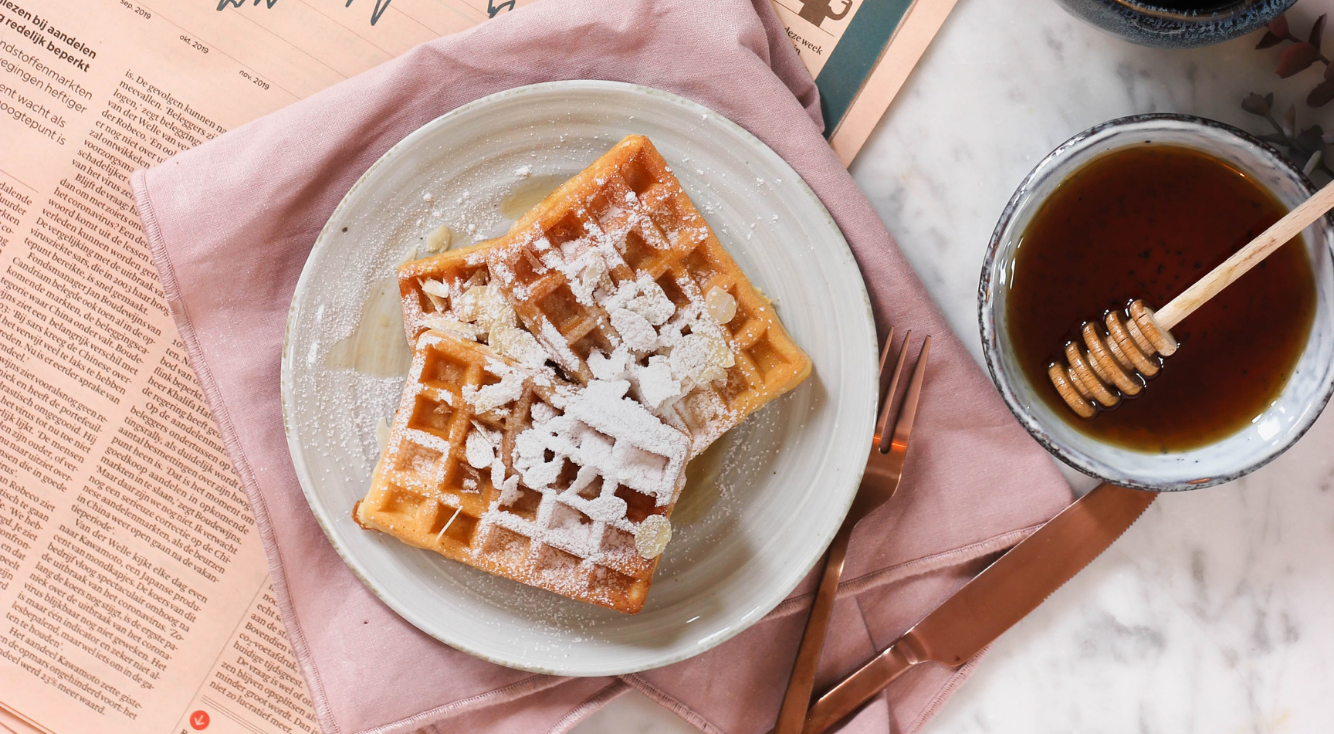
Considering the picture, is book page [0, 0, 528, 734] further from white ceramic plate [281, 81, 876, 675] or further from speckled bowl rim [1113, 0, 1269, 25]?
speckled bowl rim [1113, 0, 1269, 25]

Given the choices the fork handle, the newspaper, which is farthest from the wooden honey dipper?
the newspaper

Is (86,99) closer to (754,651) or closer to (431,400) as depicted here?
(431,400)

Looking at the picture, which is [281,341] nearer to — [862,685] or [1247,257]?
[862,685]

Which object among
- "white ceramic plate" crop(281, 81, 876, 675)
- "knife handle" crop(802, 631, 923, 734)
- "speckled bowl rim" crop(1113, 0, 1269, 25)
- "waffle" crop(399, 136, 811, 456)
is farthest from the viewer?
"knife handle" crop(802, 631, 923, 734)

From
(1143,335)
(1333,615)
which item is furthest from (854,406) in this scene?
(1333,615)

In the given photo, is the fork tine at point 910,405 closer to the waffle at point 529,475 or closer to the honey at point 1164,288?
the honey at point 1164,288

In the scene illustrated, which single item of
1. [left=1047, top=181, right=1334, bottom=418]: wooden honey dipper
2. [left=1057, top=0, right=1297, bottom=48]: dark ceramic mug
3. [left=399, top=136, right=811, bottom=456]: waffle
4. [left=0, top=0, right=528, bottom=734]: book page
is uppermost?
[left=1057, top=0, right=1297, bottom=48]: dark ceramic mug

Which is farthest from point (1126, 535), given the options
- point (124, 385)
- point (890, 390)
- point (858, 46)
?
point (124, 385)
